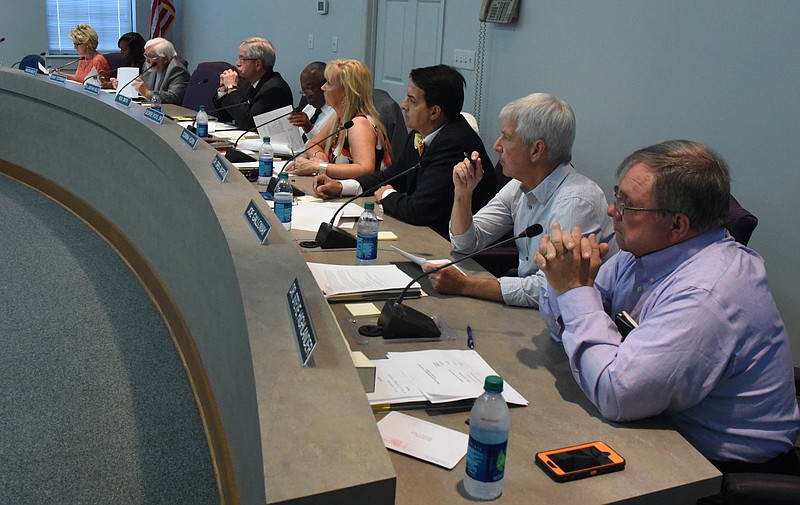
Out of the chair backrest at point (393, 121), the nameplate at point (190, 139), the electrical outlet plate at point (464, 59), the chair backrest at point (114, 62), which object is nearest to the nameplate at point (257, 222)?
the nameplate at point (190, 139)

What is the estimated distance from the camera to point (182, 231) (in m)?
2.67

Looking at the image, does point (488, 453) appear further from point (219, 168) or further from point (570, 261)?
point (219, 168)

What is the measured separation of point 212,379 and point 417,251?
0.72 metres

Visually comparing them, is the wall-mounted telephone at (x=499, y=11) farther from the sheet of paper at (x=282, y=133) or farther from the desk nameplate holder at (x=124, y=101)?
the desk nameplate holder at (x=124, y=101)

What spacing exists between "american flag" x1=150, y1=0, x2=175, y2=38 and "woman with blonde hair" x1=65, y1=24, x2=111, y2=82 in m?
1.49

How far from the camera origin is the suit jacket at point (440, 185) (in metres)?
2.64

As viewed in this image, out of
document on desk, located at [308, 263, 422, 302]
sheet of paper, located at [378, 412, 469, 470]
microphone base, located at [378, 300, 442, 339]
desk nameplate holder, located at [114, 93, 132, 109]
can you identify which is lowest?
sheet of paper, located at [378, 412, 469, 470]

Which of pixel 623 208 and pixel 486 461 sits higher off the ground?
pixel 623 208

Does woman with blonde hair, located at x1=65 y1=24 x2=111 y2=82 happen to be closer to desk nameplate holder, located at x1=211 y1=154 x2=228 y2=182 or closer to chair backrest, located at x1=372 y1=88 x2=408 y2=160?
chair backrest, located at x1=372 y1=88 x2=408 y2=160

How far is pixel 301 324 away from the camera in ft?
3.97

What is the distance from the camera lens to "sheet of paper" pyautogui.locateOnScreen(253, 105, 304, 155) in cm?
370

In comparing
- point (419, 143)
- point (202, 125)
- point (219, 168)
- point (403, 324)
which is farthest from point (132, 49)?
point (403, 324)

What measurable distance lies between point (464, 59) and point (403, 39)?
70cm

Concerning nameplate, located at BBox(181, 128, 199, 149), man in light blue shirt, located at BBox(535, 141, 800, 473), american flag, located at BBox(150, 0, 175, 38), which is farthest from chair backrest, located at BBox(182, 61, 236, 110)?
man in light blue shirt, located at BBox(535, 141, 800, 473)
